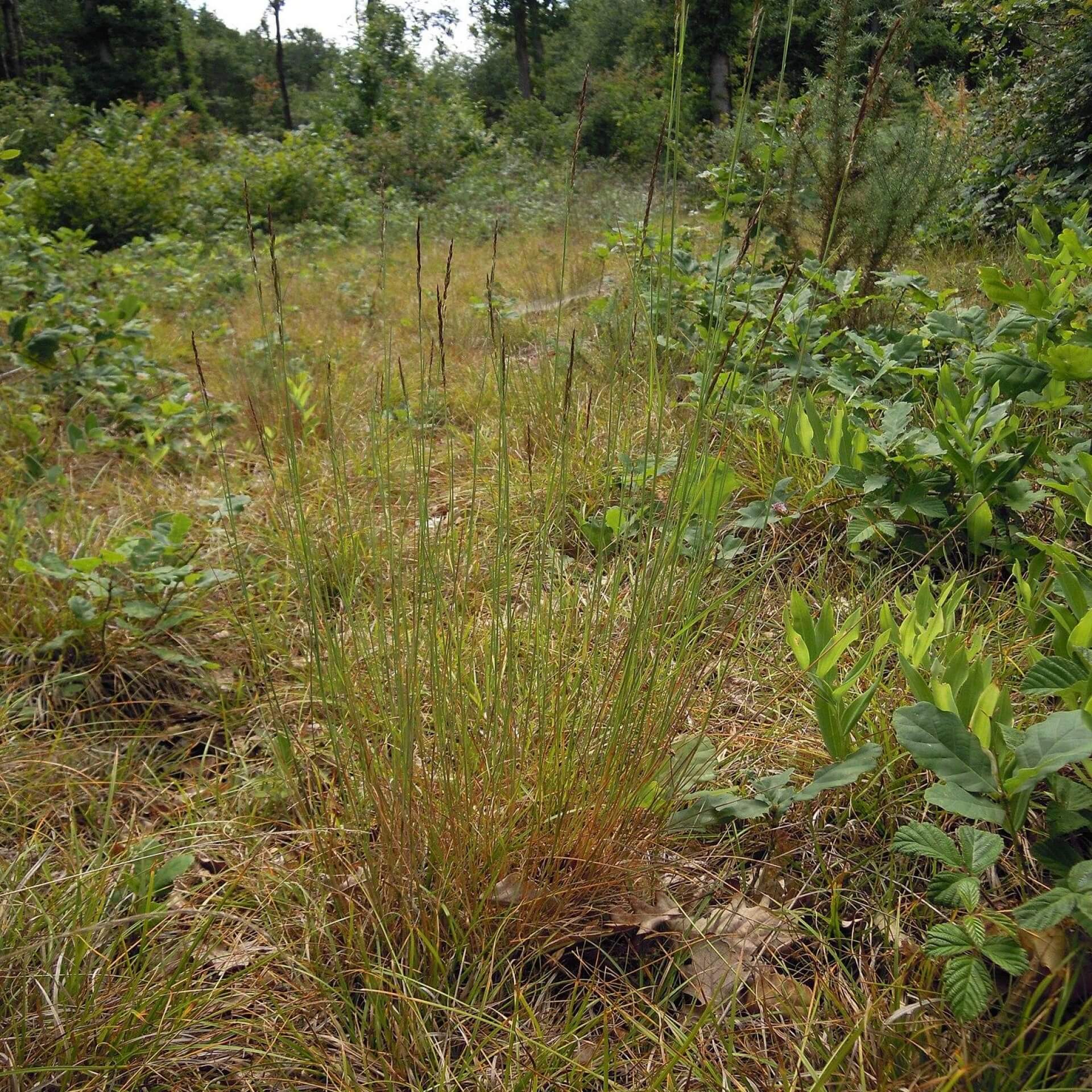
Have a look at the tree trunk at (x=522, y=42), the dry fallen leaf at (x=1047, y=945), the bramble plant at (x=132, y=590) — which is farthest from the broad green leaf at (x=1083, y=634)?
the tree trunk at (x=522, y=42)

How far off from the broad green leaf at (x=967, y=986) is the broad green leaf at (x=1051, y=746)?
0.65 feet

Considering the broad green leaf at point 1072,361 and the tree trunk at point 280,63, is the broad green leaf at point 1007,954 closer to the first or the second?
the broad green leaf at point 1072,361

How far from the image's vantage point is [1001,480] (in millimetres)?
1665

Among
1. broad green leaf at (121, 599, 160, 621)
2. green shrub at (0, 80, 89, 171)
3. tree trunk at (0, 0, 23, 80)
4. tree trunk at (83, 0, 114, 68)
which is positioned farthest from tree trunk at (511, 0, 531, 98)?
broad green leaf at (121, 599, 160, 621)

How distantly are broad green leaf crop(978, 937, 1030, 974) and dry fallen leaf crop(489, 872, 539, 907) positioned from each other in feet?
1.74

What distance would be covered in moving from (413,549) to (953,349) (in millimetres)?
1632

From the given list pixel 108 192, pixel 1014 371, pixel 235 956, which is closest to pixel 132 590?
pixel 235 956

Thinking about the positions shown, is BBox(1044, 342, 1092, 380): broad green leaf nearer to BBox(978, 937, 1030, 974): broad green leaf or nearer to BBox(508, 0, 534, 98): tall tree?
BBox(978, 937, 1030, 974): broad green leaf


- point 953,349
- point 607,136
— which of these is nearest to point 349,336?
point 953,349

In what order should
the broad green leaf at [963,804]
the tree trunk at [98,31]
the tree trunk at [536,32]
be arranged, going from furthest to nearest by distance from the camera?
the tree trunk at [536,32] < the tree trunk at [98,31] < the broad green leaf at [963,804]

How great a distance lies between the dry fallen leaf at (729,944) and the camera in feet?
3.36

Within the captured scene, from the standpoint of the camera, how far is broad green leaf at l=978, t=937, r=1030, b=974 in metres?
0.85

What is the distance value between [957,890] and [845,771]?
0.22 m

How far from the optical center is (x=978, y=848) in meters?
0.94
